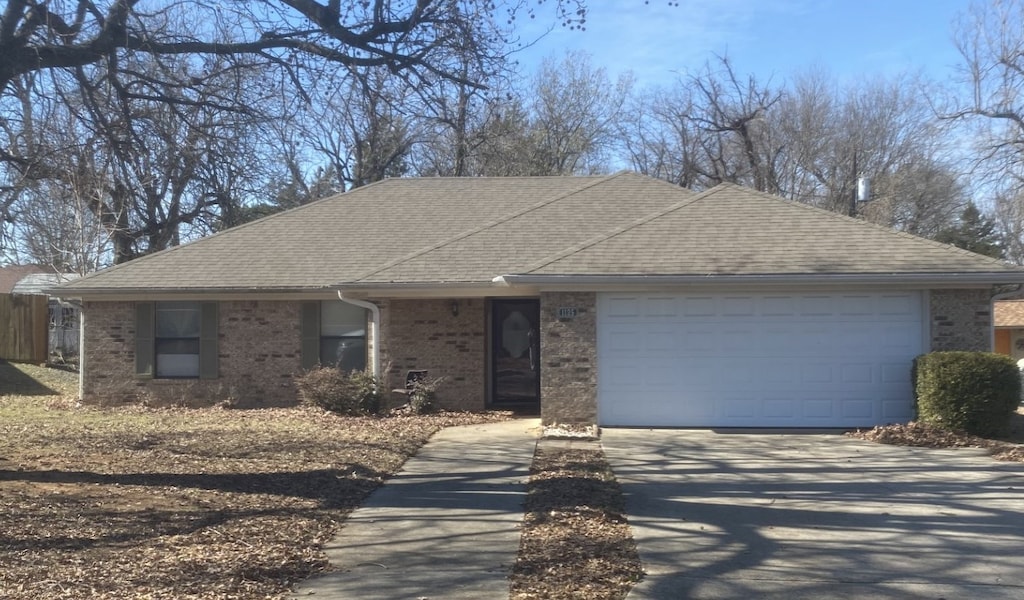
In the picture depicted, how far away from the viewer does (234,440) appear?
Result: 1208 centimetres

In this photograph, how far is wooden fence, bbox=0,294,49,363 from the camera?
22.6m

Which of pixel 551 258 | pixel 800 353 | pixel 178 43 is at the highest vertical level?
pixel 178 43

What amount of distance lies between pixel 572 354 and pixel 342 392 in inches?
156

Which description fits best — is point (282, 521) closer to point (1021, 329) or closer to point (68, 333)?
point (68, 333)

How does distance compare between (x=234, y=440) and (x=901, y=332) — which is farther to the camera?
(x=901, y=332)

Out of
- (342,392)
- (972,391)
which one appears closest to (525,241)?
(342,392)

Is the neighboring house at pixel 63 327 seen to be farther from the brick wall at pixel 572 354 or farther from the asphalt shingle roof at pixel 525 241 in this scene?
the brick wall at pixel 572 354

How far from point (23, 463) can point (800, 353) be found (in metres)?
10.1

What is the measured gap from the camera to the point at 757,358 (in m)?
13.3

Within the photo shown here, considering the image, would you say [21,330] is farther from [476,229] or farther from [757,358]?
[757,358]

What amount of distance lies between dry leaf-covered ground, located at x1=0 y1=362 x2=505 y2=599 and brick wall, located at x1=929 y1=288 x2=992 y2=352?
271 inches

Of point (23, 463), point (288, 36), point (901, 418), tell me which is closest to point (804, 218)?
point (901, 418)

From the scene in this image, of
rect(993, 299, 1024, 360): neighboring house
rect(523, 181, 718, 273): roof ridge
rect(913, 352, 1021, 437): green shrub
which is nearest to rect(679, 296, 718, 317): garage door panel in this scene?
rect(523, 181, 718, 273): roof ridge

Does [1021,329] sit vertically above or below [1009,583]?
above
